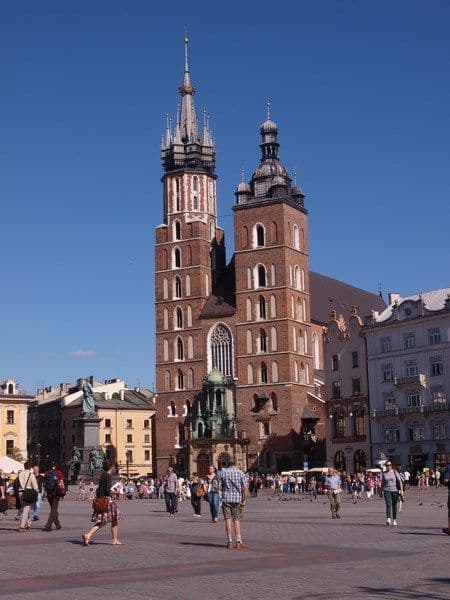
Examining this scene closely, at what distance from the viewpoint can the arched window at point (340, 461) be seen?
2921 inches

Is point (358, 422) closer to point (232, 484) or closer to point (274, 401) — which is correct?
point (274, 401)

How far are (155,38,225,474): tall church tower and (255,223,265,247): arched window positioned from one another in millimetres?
5373

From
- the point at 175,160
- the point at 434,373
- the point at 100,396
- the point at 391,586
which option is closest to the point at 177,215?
the point at 175,160

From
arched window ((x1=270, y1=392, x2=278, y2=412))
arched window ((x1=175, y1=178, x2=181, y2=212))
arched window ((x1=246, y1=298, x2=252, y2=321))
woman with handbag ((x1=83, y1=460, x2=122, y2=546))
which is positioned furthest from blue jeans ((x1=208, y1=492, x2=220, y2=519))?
arched window ((x1=175, y1=178, x2=181, y2=212))

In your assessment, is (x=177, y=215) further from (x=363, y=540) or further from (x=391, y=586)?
(x=391, y=586)

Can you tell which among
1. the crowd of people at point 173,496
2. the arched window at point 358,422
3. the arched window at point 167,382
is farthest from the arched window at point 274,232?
the crowd of people at point 173,496

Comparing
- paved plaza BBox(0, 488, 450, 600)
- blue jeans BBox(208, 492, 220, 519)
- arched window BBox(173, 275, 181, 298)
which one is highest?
arched window BBox(173, 275, 181, 298)

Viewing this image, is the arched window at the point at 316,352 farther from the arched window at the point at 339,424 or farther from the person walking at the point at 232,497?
the person walking at the point at 232,497

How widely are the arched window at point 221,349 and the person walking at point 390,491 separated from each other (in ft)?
214

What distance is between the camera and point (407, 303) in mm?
69750

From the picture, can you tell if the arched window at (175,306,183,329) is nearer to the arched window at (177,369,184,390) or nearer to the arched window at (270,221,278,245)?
the arched window at (177,369,184,390)

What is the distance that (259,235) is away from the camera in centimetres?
8931

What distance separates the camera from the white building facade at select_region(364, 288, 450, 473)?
6650cm

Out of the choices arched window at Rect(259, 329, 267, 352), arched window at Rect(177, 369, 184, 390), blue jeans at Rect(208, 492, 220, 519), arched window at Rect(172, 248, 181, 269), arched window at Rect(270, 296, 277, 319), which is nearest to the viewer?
blue jeans at Rect(208, 492, 220, 519)
